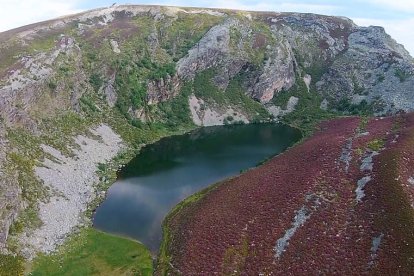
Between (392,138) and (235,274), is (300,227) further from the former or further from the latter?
(392,138)

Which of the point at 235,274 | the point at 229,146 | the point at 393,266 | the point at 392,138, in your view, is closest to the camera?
the point at 393,266

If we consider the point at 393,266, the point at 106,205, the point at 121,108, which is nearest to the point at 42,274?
the point at 106,205

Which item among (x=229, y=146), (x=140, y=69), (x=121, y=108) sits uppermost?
(x=140, y=69)

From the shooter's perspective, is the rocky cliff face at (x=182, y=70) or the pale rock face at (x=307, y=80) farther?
the pale rock face at (x=307, y=80)

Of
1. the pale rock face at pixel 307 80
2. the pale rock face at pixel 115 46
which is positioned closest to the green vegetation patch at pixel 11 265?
the pale rock face at pixel 115 46

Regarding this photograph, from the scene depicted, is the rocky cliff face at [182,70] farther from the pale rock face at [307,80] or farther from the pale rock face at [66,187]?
the pale rock face at [66,187]

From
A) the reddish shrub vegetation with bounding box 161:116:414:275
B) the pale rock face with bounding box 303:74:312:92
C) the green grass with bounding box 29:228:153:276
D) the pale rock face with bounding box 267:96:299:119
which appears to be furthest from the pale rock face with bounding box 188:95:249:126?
the green grass with bounding box 29:228:153:276

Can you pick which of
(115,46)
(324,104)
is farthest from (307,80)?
(115,46)
